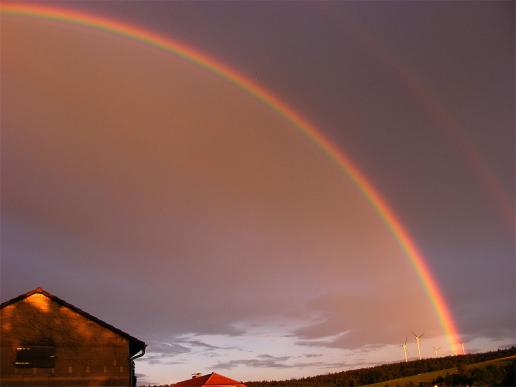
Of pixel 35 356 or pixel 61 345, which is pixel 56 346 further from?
pixel 35 356

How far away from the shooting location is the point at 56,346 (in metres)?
25.8

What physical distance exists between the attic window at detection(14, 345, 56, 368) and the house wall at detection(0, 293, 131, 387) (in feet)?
0.57

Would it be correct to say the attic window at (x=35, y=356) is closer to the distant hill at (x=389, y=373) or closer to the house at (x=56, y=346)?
the house at (x=56, y=346)

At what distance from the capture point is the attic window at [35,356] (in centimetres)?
2508

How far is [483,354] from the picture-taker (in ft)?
373

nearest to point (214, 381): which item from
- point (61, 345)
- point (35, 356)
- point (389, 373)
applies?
point (61, 345)

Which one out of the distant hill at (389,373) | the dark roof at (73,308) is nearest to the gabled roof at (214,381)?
the dark roof at (73,308)

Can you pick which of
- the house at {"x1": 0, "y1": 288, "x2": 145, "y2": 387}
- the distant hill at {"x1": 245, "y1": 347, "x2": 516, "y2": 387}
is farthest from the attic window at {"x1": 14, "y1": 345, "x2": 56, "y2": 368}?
the distant hill at {"x1": 245, "y1": 347, "x2": 516, "y2": 387}

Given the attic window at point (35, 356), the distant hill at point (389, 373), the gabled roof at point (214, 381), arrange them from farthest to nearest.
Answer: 1. the distant hill at point (389, 373)
2. the gabled roof at point (214, 381)
3. the attic window at point (35, 356)

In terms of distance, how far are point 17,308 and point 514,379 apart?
29817 millimetres

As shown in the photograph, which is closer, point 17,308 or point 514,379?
point 17,308

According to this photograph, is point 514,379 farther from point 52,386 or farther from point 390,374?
point 390,374

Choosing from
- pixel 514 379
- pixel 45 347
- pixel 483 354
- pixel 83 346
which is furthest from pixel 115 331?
pixel 483 354

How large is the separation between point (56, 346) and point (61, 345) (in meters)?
0.23
